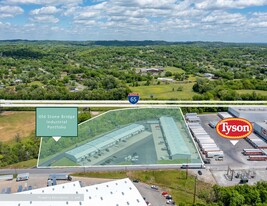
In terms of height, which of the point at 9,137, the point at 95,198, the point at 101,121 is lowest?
the point at 9,137

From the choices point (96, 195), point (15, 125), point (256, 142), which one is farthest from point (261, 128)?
point (15, 125)

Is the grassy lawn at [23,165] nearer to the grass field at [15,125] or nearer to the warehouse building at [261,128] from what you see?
the grass field at [15,125]

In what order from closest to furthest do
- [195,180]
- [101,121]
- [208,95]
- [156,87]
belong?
[101,121], [195,180], [208,95], [156,87]

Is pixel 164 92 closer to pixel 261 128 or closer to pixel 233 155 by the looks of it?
pixel 261 128

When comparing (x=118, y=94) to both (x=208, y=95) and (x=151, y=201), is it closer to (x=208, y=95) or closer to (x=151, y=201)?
(x=208, y=95)

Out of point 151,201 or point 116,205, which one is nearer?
point 116,205

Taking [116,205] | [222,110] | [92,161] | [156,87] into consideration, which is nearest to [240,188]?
[116,205]

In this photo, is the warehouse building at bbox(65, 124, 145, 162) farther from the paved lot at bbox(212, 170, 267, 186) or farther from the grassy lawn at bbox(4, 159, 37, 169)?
the paved lot at bbox(212, 170, 267, 186)

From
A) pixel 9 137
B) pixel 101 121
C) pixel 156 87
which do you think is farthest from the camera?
pixel 156 87

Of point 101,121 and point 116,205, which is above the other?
point 101,121
